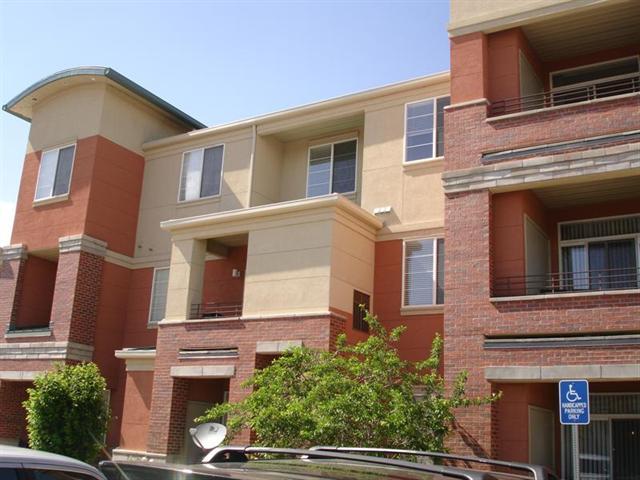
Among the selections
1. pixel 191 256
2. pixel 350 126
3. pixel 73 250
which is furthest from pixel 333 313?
pixel 73 250

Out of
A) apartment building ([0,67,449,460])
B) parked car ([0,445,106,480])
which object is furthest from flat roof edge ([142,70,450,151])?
parked car ([0,445,106,480])

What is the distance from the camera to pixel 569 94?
18.4 meters

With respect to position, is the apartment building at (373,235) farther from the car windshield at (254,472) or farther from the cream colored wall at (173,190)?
the car windshield at (254,472)

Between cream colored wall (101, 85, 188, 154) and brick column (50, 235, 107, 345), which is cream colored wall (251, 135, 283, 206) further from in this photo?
brick column (50, 235, 107, 345)

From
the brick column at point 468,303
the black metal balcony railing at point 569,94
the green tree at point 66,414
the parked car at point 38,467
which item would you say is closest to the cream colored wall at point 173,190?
the green tree at point 66,414

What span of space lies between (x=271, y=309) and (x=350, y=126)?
23.0 feet

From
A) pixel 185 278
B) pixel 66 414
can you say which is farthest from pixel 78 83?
pixel 66 414

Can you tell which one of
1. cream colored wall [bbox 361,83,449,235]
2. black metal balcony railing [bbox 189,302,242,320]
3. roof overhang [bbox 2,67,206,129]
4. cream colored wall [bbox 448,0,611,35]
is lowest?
black metal balcony railing [bbox 189,302,242,320]

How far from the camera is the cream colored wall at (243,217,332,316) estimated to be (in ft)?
60.4

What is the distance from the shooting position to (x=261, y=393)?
14961mm

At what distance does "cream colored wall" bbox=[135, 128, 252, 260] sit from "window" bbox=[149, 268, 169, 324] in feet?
1.90

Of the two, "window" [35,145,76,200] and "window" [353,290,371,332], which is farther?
"window" [35,145,76,200]

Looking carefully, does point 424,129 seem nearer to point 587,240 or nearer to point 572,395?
point 587,240

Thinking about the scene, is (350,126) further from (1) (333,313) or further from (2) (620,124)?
(2) (620,124)
